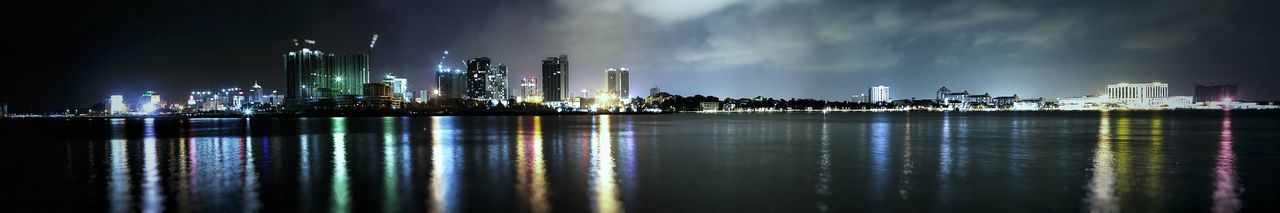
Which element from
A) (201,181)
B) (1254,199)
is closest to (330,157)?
(201,181)

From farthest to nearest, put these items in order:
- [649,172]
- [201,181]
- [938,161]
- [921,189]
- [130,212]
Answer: [938,161] < [649,172] < [201,181] < [921,189] < [130,212]

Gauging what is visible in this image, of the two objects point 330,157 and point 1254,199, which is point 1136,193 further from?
point 330,157

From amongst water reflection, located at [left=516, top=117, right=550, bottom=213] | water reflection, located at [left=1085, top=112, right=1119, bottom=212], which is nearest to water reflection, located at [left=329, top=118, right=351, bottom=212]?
water reflection, located at [left=516, top=117, right=550, bottom=213]

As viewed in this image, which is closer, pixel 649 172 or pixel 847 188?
pixel 847 188

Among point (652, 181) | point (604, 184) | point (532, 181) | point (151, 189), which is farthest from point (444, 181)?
point (151, 189)

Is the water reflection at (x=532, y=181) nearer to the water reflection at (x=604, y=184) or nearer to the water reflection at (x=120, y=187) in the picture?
the water reflection at (x=604, y=184)

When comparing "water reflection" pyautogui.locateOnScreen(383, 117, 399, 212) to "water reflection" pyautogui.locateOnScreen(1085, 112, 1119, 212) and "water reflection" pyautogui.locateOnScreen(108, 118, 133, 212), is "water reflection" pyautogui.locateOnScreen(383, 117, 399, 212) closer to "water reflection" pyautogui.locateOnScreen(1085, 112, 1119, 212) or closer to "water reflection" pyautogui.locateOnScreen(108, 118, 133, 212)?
"water reflection" pyautogui.locateOnScreen(108, 118, 133, 212)

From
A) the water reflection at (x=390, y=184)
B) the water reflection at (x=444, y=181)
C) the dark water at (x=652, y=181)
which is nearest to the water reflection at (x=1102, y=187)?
the dark water at (x=652, y=181)

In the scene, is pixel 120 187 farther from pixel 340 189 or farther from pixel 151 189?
pixel 340 189

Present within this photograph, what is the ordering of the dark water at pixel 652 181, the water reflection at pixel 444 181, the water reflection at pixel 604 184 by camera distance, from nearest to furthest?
1. the water reflection at pixel 604 184
2. the dark water at pixel 652 181
3. the water reflection at pixel 444 181

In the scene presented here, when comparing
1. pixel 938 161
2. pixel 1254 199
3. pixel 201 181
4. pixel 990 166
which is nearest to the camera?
pixel 1254 199

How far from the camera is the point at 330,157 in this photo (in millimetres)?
26234

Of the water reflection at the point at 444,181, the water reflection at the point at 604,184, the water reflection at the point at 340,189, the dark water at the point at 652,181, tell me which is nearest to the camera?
the water reflection at the point at 340,189

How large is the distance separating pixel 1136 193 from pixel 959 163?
25.3 feet
